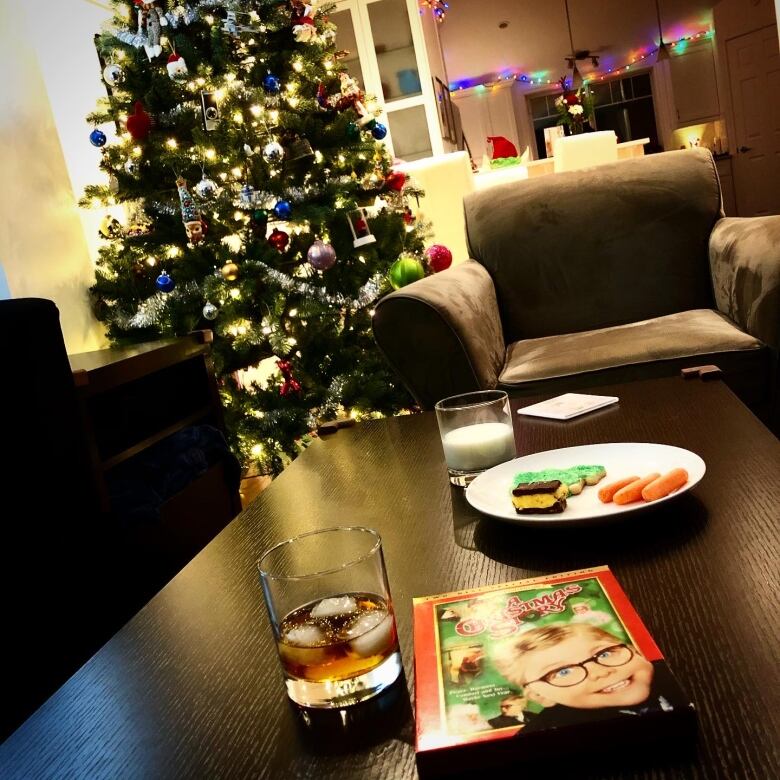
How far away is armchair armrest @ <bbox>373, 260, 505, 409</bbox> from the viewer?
186cm

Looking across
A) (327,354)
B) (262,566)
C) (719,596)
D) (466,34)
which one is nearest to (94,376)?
(327,354)

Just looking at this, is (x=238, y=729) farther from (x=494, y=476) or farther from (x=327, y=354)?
(x=327, y=354)

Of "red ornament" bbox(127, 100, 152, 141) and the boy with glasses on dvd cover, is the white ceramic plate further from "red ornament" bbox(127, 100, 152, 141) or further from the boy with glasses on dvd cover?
"red ornament" bbox(127, 100, 152, 141)

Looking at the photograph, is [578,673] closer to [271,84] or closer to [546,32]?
[271,84]

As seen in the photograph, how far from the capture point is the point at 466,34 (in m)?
8.30

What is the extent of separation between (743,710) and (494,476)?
484 millimetres

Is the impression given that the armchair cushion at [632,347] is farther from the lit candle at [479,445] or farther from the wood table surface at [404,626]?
the lit candle at [479,445]

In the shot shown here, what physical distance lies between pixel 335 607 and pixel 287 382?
94.4 inches

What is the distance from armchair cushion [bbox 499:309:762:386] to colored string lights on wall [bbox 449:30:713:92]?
9.01m

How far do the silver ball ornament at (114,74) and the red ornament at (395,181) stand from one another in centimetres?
105

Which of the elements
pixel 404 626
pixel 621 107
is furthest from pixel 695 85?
pixel 404 626

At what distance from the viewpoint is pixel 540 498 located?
0.81 metres

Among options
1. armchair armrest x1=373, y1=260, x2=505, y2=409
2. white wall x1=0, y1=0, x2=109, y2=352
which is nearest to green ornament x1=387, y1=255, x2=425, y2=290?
armchair armrest x1=373, y1=260, x2=505, y2=409

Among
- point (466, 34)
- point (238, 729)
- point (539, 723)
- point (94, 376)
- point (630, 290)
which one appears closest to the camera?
point (539, 723)
